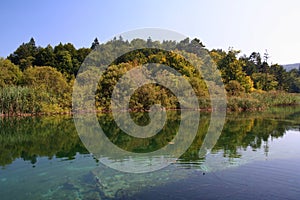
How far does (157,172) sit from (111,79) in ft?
72.7

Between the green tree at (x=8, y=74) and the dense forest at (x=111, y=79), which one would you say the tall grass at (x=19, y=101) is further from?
the green tree at (x=8, y=74)

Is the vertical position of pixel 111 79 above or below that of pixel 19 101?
above

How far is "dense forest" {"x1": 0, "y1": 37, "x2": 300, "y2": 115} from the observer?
23578 millimetres

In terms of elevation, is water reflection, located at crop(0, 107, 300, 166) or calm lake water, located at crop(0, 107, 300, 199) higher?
water reflection, located at crop(0, 107, 300, 166)

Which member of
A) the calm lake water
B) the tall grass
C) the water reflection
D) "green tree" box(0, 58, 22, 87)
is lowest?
the calm lake water

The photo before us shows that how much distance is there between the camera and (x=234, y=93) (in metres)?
32.7

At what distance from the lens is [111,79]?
28.9 m

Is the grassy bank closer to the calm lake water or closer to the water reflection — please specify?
the water reflection

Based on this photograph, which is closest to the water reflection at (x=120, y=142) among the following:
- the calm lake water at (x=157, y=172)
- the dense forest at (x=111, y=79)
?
the calm lake water at (x=157, y=172)

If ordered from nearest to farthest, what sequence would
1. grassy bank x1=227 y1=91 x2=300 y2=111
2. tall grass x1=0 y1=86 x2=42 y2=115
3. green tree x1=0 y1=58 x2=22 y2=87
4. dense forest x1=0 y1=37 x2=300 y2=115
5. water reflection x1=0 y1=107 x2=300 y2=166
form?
water reflection x1=0 y1=107 x2=300 y2=166 → tall grass x1=0 y1=86 x2=42 y2=115 → dense forest x1=0 y1=37 x2=300 y2=115 → green tree x1=0 y1=58 x2=22 y2=87 → grassy bank x1=227 y1=91 x2=300 y2=111

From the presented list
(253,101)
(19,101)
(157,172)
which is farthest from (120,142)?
(253,101)

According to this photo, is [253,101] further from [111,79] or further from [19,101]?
[19,101]

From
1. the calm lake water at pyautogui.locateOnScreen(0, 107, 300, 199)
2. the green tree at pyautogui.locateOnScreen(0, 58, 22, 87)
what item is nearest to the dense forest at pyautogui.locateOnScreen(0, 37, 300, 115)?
the green tree at pyautogui.locateOnScreen(0, 58, 22, 87)

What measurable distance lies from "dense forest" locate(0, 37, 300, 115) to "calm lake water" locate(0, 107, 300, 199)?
37.4ft
